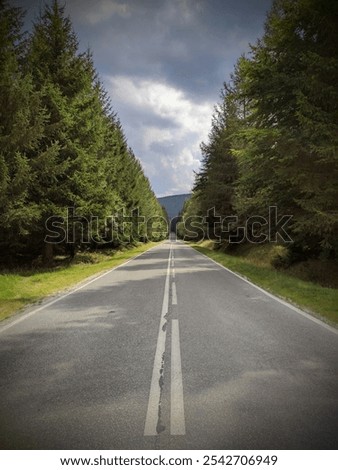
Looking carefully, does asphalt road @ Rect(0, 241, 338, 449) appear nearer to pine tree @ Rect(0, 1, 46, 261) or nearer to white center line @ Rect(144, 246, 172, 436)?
white center line @ Rect(144, 246, 172, 436)

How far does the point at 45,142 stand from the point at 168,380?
16.0 m

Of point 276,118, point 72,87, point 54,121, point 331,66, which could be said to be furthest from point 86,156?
point 331,66

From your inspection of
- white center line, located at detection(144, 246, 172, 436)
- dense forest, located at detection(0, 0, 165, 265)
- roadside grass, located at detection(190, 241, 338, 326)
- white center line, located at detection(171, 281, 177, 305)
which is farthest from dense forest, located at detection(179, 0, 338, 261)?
dense forest, located at detection(0, 0, 165, 265)

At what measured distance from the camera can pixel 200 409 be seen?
309 centimetres

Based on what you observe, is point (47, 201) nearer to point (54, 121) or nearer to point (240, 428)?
point (54, 121)

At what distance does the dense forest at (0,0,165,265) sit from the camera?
43.7ft

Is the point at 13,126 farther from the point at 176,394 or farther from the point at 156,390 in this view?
the point at 176,394

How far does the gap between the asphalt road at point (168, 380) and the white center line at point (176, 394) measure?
13mm

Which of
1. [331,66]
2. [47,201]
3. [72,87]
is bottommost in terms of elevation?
[47,201]

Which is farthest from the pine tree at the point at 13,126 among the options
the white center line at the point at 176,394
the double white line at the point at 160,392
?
the white center line at the point at 176,394

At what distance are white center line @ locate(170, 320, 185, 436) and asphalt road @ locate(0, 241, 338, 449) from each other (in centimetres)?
1

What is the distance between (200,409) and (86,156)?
16298 millimetres

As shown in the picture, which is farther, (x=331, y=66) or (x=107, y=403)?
(x=331, y=66)

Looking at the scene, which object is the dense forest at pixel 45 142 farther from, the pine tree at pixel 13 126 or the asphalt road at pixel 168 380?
the asphalt road at pixel 168 380
